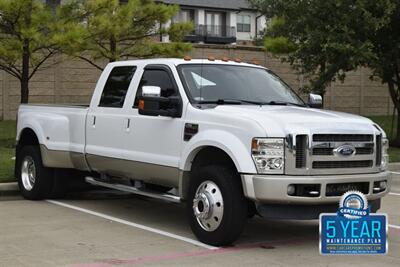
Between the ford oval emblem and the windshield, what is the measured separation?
54.1 inches

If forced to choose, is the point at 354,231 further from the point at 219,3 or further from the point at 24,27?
the point at 219,3

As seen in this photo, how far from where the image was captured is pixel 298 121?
6.50 metres

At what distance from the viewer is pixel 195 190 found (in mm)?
6938

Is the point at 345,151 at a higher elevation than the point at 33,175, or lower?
higher

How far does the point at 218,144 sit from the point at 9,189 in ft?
15.9

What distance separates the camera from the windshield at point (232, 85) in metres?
7.52

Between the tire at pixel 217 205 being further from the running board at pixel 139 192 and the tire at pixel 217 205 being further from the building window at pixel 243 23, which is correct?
the building window at pixel 243 23

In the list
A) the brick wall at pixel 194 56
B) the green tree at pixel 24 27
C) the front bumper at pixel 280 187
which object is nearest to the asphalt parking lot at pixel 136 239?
the front bumper at pixel 280 187

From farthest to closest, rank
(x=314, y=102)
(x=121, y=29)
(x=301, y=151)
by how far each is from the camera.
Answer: (x=121, y=29) → (x=314, y=102) → (x=301, y=151)

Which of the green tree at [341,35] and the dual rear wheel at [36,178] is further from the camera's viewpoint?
the green tree at [341,35]

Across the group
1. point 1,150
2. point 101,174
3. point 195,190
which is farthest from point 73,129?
point 1,150

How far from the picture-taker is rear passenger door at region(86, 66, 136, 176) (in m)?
8.15

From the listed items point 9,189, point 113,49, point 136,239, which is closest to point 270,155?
point 136,239

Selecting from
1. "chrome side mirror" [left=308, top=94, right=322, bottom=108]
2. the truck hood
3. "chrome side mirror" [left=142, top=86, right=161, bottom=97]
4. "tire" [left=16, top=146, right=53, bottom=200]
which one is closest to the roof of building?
"tire" [left=16, top=146, right=53, bottom=200]
